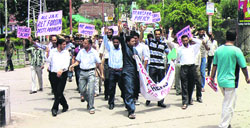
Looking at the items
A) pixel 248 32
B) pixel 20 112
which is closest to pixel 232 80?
pixel 20 112

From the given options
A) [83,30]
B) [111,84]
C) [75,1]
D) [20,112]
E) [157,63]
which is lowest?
[20,112]

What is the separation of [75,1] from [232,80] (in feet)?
138

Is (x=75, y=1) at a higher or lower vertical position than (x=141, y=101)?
higher

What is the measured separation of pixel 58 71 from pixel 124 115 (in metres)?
1.92

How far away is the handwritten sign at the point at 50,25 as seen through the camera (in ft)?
35.6

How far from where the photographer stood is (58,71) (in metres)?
7.92

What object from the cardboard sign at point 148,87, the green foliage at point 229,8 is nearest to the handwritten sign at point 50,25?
the cardboard sign at point 148,87

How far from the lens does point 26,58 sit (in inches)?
917

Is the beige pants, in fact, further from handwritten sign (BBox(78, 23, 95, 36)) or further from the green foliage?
the green foliage

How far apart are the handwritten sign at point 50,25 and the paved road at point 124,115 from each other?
220 cm

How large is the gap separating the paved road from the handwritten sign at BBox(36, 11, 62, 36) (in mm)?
2202

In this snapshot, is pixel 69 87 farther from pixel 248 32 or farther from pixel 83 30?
pixel 248 32

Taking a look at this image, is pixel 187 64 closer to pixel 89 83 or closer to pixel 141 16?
pixel 89 83

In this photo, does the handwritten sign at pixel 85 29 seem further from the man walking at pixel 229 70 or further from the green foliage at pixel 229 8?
the green foliage at pixel 229 8
